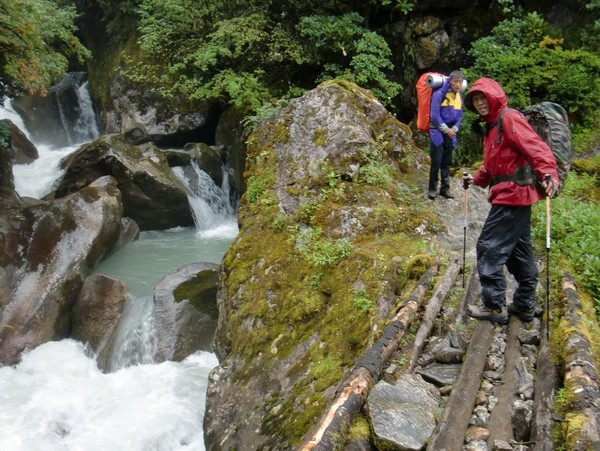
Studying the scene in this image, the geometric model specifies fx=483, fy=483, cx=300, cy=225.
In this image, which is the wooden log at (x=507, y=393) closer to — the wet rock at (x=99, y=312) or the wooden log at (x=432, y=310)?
the wooden log at (x=432, y=310)

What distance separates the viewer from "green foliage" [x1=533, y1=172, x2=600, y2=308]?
15.2ft

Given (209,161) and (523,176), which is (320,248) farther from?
(209,161)

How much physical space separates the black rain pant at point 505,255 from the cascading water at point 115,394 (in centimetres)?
449

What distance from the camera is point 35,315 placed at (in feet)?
29.3

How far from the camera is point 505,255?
12.8 ft

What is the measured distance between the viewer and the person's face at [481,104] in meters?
3.80

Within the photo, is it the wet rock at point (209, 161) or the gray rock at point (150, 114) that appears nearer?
the wet rock at point (209, 161)

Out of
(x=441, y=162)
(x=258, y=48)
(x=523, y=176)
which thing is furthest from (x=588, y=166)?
(x=258, y=48)

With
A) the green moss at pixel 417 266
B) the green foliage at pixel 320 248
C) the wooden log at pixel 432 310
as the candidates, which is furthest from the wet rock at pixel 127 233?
the wooden log at pixel 432 310

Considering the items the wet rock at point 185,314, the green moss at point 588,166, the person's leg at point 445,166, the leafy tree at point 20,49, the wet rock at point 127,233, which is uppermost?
the leafy tree at point 20,49

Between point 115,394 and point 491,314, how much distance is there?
6.18 meters

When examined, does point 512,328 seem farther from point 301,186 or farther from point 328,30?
point 328,30

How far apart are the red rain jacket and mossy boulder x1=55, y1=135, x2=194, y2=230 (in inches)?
400

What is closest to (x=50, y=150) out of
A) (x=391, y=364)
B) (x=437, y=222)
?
(x=437, y=222)
